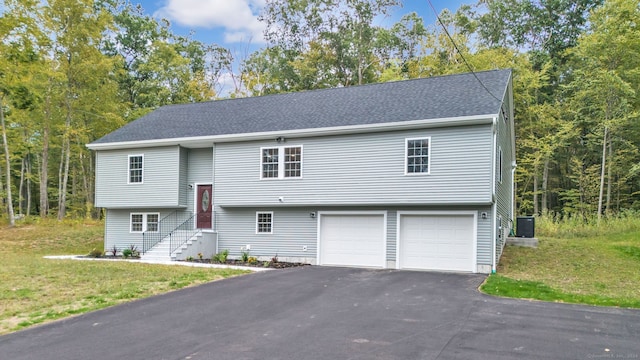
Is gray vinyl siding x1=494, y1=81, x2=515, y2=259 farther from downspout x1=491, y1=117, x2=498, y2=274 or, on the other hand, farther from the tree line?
the tree line

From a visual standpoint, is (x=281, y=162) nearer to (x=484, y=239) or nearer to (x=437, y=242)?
(x=437, y=242)

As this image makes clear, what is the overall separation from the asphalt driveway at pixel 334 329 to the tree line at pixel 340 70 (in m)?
12.2

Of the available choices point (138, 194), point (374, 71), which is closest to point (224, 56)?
Result: point (374, 71)

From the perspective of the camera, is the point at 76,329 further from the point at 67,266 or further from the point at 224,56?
the point at 224,56

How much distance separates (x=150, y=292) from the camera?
9.56 m

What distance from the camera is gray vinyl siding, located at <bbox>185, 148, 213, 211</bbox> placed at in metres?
17.0

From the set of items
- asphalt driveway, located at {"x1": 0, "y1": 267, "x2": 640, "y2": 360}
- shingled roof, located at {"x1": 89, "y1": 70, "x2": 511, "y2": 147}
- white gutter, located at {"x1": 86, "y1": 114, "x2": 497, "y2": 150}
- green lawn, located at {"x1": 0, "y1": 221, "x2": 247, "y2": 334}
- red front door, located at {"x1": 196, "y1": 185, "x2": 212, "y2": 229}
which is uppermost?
shingled roof, located at {"x1": 89, "y1": 70, "x2": 511, "y2": 147}

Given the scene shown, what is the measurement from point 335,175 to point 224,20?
2102cm

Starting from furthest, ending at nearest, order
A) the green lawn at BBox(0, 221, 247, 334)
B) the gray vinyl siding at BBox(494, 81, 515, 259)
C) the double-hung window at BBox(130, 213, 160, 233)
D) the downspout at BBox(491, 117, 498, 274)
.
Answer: the double-hung window at BBox(130, 213, 160, 233), the gray vinyl siding at BBox(494, 81, 515, 259), the downspout at BBox(491, 117, 498, 274), the green lawn at BBox(0, 221, 247, 334)

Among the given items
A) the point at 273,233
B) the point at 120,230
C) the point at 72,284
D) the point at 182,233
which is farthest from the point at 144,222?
the point at 72,284

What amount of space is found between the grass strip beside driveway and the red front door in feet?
33.8

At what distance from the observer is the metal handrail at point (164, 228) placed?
17.2 metres

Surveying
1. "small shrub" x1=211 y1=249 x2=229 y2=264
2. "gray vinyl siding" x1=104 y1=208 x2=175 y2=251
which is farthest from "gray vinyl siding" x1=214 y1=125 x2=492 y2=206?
"gray vinyl siding" x1=104 y1=208 x2=175 y2=251

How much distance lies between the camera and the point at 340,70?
35.0 m
